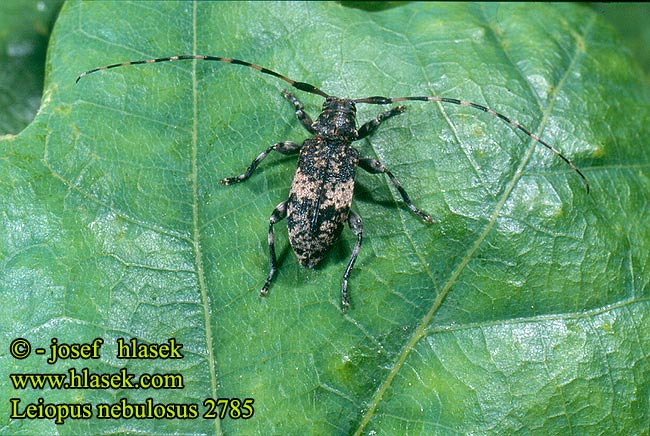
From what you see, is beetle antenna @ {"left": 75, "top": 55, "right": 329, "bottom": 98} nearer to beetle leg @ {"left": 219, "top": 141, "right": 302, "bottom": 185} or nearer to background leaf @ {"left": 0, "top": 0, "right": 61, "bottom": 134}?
beetle leg @ {"left": 219, "top": 141, "right": 302, "bottom": 185}

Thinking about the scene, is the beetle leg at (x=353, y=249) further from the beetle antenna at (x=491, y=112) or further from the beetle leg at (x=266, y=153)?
the beetle antenna at (x=491, y=112)

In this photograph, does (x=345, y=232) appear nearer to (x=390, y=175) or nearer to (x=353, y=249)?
(x=353, y=249)

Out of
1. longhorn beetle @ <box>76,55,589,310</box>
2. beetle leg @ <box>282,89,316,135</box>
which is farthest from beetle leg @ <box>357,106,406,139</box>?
beetle leg @ <box>282,89,316,135</box>

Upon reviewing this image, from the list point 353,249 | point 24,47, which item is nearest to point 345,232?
point 353,249

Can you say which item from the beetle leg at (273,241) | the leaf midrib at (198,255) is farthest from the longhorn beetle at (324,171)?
the leaf midrib at (198,255)

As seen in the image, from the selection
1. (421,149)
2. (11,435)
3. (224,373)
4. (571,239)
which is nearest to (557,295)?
(571,239)

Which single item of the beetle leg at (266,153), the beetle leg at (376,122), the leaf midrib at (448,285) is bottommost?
the leaf midrib at (448,285)
